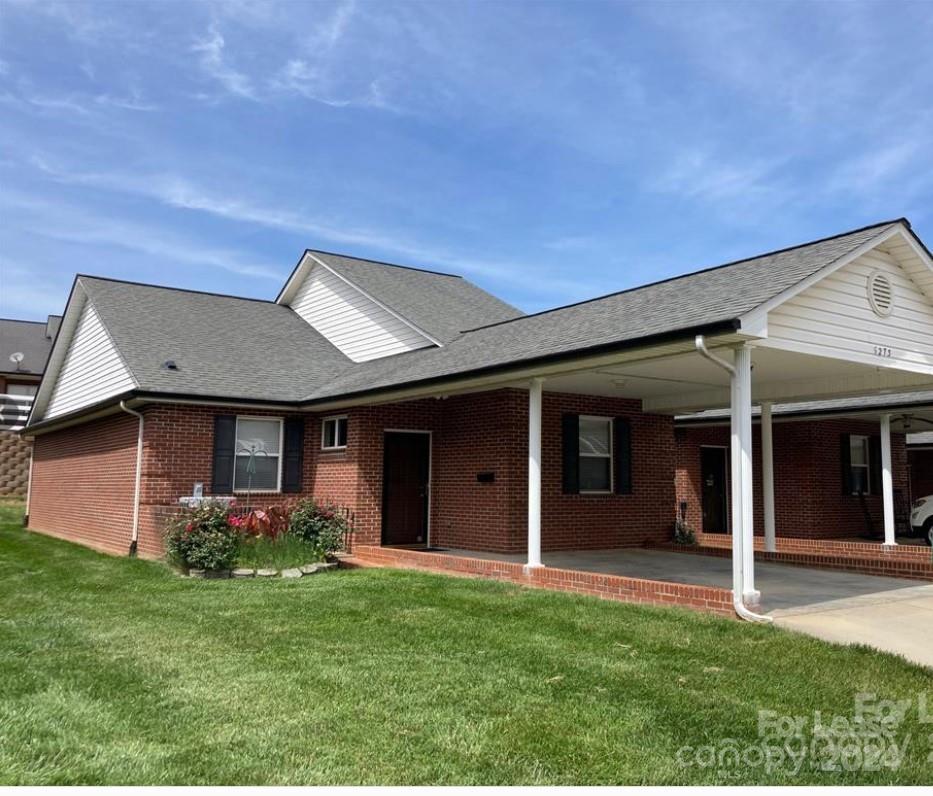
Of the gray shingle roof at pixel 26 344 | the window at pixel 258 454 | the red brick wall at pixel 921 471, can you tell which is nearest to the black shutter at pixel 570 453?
the window at pixel 258 454

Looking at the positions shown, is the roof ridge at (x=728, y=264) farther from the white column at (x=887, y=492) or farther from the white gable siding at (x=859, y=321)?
the white column at (x=887, y=492)

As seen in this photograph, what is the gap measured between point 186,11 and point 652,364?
298 inches

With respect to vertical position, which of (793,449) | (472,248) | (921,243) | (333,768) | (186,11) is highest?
(472,248)

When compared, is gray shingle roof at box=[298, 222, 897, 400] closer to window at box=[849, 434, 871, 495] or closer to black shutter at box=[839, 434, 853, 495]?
Result: black shutter at box=[839, 434, 853, 495]

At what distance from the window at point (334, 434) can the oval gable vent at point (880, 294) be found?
8.88 m

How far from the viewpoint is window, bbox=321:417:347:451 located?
1492 cm

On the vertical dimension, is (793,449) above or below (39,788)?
above

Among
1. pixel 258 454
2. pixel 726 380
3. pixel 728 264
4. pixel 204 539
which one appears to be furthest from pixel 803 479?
pixel 204 539

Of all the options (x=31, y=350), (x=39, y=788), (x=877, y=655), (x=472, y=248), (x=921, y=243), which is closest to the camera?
(x=39, y=788)

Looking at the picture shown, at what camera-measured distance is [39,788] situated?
3.87 metres

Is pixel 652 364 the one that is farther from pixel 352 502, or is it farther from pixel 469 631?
pixel 352 502

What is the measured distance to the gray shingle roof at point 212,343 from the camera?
48.8 ft

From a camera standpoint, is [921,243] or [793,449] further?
[793,449]

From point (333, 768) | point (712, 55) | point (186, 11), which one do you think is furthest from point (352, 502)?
point (333, 768)
